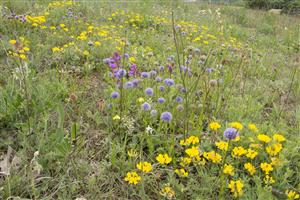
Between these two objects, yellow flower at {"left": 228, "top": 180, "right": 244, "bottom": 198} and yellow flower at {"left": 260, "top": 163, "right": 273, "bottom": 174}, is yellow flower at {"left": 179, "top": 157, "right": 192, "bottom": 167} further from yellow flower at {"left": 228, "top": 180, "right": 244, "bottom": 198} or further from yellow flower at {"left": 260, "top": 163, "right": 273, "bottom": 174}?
yellow flower at {"left": 260, "top": 163, "right": 273, "bottom": 174}

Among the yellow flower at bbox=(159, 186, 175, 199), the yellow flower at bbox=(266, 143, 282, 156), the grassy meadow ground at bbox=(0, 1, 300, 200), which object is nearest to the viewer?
the yellow flower at bbox=(159, 186, 175, 199)

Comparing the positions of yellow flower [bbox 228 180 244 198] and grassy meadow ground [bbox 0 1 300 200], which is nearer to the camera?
yellow flower [bbox 228 180 244 198]

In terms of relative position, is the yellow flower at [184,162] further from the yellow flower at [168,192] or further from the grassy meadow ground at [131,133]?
the yellow flower at [168,192]

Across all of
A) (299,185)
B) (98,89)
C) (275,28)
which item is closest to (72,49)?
(98,89)

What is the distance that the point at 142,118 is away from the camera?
90.5 inches

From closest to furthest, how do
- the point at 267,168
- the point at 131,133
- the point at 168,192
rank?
the point at 168,192
the point at 267,168
the point at 131,133

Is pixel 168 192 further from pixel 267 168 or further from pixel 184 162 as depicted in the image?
pixel 267 168

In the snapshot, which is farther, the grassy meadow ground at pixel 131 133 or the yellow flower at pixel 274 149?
the yellow flower at pixel 274 149

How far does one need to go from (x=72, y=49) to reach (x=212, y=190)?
7.80 feet

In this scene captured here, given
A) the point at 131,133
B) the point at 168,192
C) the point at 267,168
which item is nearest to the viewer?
the point at 168,192

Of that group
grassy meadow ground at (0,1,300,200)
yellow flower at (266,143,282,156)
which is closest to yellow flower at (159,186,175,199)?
grassy meadow ground at (0,1,300,200)

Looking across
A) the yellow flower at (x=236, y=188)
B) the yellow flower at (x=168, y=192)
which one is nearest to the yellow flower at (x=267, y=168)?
the yellow flower at (x=236, y=188)

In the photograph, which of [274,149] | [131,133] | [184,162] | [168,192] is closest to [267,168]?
[274,149]

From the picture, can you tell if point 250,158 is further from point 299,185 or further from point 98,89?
point 98,89
